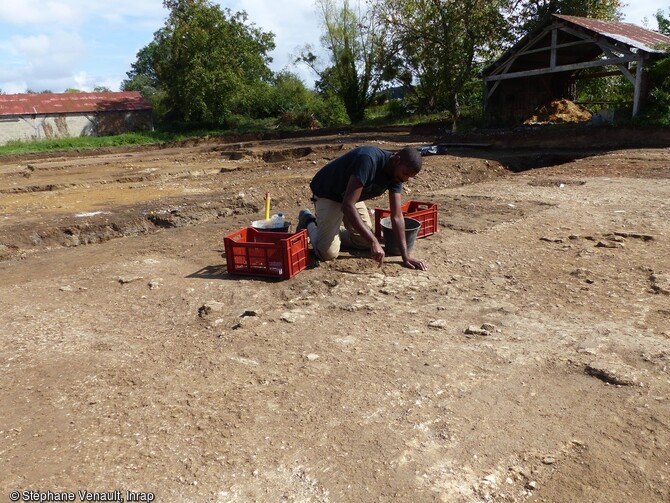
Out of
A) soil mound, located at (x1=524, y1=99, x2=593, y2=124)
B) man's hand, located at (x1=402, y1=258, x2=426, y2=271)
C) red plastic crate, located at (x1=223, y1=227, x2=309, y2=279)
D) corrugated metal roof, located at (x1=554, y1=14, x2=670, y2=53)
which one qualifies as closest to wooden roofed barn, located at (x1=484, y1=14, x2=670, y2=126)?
corrugated metal roof, located at (x1=554, y1=14, x2=670, y2=53)

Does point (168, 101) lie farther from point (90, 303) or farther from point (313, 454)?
point (313, 454)

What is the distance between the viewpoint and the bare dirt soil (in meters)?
2.74

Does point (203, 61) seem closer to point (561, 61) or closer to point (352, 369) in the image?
point (561, 61)

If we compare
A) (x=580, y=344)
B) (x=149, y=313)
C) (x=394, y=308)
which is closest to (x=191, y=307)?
(x=149, y=313)

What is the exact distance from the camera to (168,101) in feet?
125

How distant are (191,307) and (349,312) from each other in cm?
155

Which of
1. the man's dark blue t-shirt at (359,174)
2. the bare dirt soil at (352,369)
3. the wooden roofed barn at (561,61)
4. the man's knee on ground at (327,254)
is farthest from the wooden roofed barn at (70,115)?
the man's dark blue t-shirt at (359,174)

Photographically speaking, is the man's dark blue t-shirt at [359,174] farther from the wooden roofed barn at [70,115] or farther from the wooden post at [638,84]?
the wooden roofed barn at [70,115]

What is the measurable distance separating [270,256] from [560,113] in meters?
20.7

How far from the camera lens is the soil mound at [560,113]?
2223 cm

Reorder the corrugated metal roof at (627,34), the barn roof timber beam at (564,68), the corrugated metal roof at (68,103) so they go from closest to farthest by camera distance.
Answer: the corrugated metal roof at (627,34)
the barn roof timber beam at (564,68)
the corrugated metal roof at (68,103)

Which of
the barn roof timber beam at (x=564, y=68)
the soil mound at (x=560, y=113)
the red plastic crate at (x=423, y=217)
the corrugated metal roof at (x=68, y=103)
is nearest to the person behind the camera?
the red plastic crate at (x=423, y=217)

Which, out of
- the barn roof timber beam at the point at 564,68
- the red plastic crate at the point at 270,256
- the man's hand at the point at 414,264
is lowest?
the man's hand at the point at 414,264

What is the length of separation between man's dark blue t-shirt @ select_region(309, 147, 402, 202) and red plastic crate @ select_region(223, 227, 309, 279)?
57 cm
